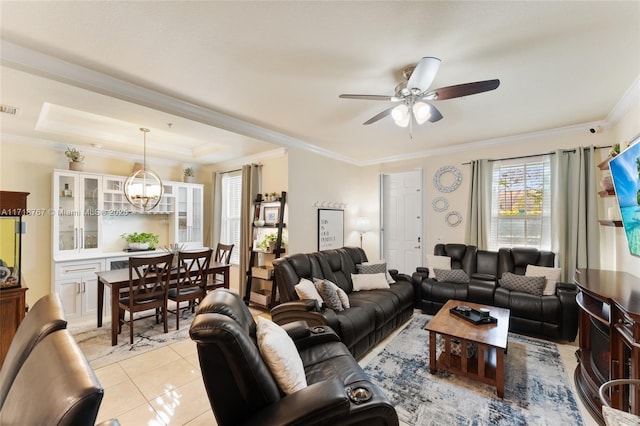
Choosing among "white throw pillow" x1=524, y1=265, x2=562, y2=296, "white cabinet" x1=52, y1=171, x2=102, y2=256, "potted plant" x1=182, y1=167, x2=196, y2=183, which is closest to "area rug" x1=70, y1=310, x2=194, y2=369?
"white cabinet" x1=52, y1=171, x2=102, y2=256

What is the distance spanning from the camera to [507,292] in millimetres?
3453

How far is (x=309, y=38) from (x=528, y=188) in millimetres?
3996

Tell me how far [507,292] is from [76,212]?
247 inches

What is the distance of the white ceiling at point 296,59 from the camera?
1.69m

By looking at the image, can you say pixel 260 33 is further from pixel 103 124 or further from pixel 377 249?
pixel 377 249

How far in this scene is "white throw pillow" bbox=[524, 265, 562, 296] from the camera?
336 cm

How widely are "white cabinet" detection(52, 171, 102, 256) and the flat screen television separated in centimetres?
644

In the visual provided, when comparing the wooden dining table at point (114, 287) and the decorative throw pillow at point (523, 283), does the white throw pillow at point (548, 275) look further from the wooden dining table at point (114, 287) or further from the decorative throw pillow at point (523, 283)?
the wooden dining table at point (114, 287)

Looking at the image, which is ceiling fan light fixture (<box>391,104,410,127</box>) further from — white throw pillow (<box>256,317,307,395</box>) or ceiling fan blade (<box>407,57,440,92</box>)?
white throw pillow (<box>256,317,307,395</box>)

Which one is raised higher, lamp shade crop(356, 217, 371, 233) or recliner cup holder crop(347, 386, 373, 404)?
lamp shade crop(356, 217, 371, 233)

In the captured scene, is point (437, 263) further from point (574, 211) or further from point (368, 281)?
point (574, 211)

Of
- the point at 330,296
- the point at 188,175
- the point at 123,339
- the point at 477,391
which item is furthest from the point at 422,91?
the point at 188,175

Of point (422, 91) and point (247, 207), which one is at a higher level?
point (422, 91)

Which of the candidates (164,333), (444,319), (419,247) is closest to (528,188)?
(419,247)
